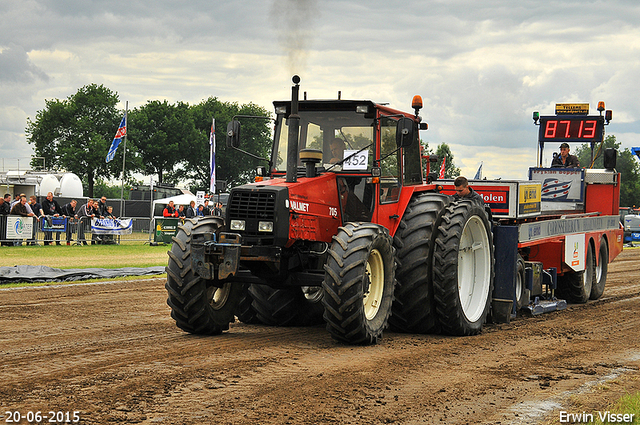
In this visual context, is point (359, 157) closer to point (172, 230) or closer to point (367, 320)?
point (367, 320)

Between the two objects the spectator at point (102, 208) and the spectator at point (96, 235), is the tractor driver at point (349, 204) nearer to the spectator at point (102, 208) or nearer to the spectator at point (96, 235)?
the spectator at point (96, 235)

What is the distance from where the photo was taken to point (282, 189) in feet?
24.8

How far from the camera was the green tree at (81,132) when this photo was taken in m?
66.4

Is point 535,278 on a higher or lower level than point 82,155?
lower

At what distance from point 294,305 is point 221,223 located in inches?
69.2

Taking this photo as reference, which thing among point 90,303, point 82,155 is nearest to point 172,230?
point 90,303

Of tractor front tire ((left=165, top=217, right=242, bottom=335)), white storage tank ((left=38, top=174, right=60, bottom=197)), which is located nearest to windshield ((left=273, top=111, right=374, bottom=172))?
tractor front tire ((left=165, top=217, right=242, bottom=335))

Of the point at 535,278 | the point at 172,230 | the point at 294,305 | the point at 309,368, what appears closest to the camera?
the point at 309,368

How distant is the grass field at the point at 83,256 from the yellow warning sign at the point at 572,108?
10.7 metres

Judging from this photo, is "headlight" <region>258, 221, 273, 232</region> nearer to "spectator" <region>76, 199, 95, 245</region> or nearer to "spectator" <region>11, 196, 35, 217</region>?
"spectator" <region>11, 196, 35, 217</region>

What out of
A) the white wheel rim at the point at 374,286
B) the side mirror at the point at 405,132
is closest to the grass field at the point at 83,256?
the white wheel rim at the point at 374,286

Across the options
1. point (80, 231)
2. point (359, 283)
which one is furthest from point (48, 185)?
point (359, 283)

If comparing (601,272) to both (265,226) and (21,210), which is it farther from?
(21,210)

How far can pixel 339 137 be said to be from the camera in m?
8.70
